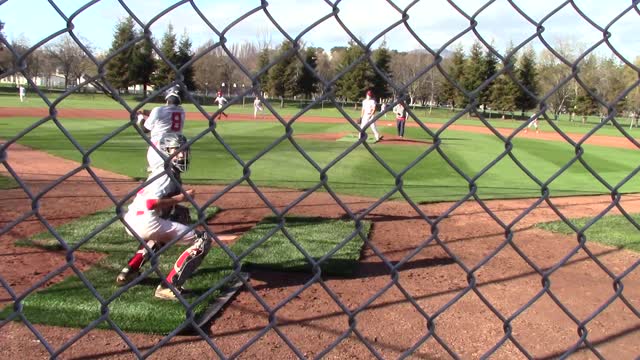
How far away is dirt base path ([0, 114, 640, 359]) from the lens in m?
4.36

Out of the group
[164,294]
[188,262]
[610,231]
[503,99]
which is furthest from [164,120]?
[503,99]

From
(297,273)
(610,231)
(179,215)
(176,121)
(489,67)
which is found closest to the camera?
(176,121)

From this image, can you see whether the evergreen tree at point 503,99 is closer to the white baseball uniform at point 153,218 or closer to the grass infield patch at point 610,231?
the grass infield patch at point 610,231

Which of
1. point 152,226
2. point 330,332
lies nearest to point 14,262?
point 152,226

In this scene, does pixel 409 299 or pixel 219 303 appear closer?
pixel 409 299

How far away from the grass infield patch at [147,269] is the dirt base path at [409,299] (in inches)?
7.6

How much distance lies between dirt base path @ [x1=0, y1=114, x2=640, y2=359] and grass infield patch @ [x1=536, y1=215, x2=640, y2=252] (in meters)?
0.29

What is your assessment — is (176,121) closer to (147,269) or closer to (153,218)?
(153,218)

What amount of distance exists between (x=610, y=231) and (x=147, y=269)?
24.1 ft

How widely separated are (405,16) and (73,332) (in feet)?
13.0

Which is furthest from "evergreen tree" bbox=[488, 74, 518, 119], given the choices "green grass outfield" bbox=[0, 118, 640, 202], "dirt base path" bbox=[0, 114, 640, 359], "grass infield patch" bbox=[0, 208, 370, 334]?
"grass infield patch" bbox=[0, 208, 370, 334]

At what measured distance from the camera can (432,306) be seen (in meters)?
5.49

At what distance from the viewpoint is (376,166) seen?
49.2 ft

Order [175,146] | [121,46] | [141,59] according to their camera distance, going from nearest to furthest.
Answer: [121,46] → [175,146] → [141,59]
